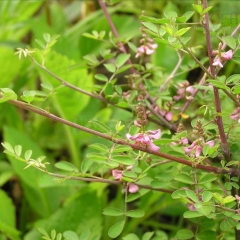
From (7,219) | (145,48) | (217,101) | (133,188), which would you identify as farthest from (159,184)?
(7,219)

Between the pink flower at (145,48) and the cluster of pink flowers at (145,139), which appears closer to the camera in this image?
the cluster of pink flowers at (145,139)

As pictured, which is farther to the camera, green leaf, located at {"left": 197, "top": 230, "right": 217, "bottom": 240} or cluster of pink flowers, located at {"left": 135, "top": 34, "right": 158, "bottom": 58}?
cluster of pink flowers, located at {"left": 135, "top": 34, "right": 158, "bottom": 58}

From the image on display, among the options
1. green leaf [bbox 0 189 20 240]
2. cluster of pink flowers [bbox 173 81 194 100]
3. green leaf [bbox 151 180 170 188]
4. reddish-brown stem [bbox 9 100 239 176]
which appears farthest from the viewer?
green leaf [bbox 0 189 20 240]

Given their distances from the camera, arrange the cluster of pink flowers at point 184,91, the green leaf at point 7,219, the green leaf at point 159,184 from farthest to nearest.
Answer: the green leaf at point 7,219 < the cluster of pink flowers at point 184,91 < the green leaf at point 159,184

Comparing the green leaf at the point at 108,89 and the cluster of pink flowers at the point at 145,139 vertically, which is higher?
the cluster of pink flowers at the point at 145,139

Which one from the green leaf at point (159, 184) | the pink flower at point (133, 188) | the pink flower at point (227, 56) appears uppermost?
the pink flower at point (227, 56)

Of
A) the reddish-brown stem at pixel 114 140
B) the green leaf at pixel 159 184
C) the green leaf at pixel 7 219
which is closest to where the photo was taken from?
the reddish-brown stem at pixel 114 140

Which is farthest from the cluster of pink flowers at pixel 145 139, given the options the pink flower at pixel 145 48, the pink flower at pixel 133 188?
the pink flower at pixel 145 48

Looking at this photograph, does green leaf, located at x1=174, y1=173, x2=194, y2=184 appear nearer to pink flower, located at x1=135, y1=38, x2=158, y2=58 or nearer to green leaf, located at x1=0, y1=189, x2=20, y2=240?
pink flower, located at x1=135, y1=38, x2=158, y2=58

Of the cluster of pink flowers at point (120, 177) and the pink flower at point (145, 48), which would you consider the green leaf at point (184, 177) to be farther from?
the pink flower at point (145, 48)

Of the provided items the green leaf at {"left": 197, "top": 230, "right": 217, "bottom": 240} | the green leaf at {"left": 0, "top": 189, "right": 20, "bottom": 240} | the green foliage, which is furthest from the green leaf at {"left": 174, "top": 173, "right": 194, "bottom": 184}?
the green leaf at {"left": 0, "top": 189, "right": 20, "bottom": 240}
